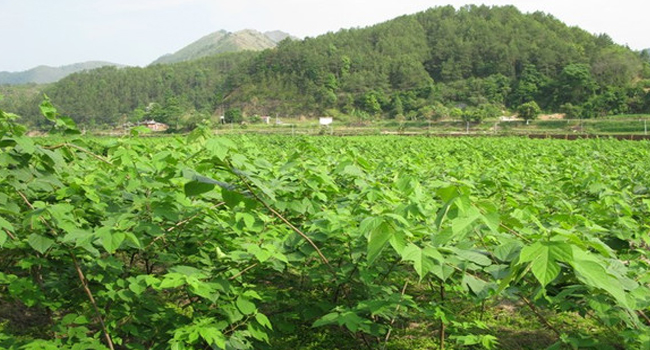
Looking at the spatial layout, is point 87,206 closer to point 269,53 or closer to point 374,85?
point 374,85

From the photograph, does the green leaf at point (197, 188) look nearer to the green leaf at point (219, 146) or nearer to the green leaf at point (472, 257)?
the green leaf at point (219, 146)

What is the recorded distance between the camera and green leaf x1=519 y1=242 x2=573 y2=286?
109 cm

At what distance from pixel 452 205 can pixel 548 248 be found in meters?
0.38

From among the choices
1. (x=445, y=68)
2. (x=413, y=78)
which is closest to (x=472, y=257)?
(x=413, y=78)

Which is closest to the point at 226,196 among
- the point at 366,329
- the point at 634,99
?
the point at 366,329

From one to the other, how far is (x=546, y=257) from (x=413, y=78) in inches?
3560

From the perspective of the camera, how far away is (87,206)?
2.47 metres

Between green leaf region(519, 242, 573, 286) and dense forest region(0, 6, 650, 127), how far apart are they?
5755cm

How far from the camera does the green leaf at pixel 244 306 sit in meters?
1.86

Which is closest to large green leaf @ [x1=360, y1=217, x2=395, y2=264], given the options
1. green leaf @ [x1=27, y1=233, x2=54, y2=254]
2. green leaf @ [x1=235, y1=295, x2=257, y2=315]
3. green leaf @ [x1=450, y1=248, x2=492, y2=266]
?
green leaf @ [x1=450, y1=248, x2=492, y2=266]

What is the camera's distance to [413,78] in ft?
289

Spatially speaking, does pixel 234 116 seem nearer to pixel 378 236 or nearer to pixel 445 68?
pixel 445 68

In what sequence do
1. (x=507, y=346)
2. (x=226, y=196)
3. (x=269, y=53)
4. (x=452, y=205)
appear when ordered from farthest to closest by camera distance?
(x=269, y=53) < (x=507, y=346) < (x=226, y=196) < (x=452, y=205)

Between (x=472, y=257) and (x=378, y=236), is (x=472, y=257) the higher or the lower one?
the lower one
